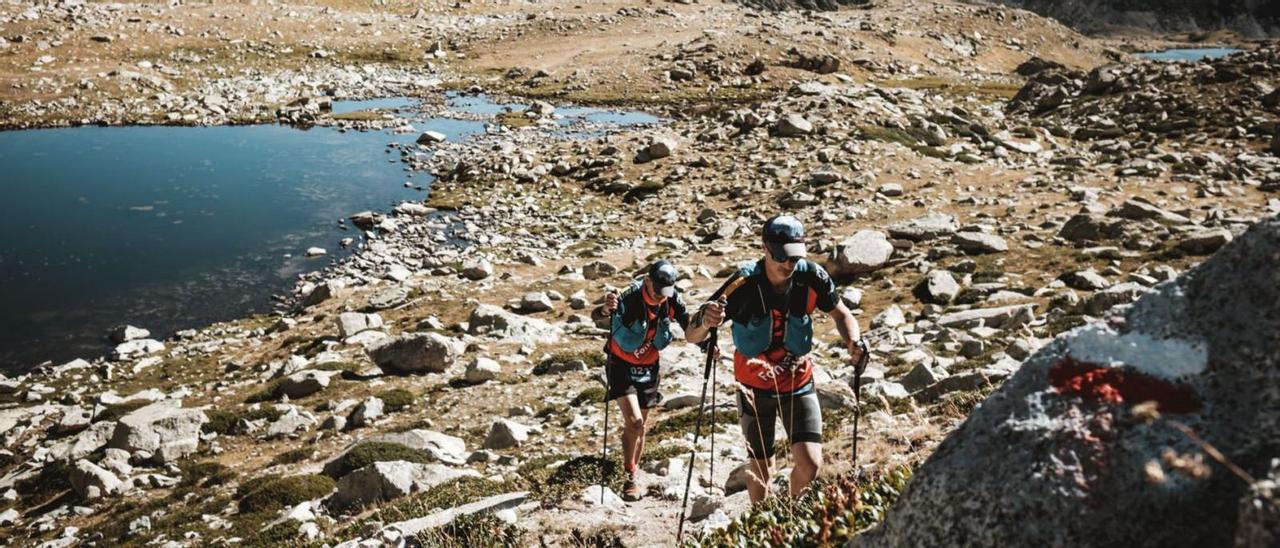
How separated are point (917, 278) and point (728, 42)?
176ft

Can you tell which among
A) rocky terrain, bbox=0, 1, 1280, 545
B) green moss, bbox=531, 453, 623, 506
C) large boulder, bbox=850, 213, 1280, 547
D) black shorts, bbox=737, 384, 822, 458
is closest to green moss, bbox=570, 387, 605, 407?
rocky terrain, bbox=0, 1, 1280, 545

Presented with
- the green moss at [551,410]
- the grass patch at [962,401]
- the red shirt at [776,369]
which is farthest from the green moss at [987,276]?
the red shirt at [776,369]

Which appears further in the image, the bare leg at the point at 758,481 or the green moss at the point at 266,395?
the green moss at the point at 266,395

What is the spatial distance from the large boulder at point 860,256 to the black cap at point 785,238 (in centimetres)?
1727

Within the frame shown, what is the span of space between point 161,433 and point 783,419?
13.7m

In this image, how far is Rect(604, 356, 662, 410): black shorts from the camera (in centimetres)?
1020

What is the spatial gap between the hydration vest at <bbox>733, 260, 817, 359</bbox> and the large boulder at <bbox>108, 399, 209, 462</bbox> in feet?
42.9

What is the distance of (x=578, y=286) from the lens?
25.4 metres

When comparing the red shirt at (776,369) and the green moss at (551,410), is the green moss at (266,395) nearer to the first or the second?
the green moss at (551,410)

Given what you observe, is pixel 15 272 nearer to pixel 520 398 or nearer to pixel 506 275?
pixel 506 275

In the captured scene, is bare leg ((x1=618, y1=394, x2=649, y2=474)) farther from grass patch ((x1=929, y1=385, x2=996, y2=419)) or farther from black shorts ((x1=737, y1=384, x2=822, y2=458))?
grass patch ((x1=929, y1=385, x2=996, y2=419))

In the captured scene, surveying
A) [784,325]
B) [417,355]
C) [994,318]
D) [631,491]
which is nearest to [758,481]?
[784,325]

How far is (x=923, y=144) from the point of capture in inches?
1479

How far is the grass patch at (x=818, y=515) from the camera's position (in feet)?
17.2
